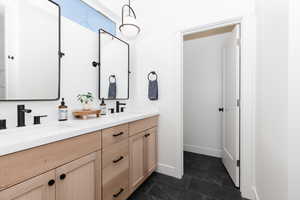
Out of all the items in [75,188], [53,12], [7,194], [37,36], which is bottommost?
[75,188]

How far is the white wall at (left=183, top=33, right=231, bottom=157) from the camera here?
8.46ft

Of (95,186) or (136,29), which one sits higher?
(136,29)

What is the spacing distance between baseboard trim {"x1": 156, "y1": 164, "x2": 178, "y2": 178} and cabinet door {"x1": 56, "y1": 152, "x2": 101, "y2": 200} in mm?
1110

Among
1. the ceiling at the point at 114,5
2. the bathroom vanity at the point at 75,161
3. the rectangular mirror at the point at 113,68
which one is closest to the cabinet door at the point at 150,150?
the bathroom vanity at the point at 75,161

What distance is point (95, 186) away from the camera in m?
1.06

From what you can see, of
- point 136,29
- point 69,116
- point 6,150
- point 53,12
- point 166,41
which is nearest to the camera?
point 6,150

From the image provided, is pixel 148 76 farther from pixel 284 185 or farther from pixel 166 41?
pixel 284 185

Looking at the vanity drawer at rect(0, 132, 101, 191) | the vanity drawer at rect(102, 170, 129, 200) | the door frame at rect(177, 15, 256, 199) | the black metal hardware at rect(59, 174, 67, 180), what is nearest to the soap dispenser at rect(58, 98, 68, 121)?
the vanity drawer at rect(0, 132, 101, 191)

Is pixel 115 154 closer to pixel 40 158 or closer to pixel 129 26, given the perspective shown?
pixel 40 158

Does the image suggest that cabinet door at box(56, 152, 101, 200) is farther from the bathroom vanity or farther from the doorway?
the doorway

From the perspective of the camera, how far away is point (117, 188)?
126cm

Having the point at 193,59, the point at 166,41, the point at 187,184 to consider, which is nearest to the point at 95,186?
the point at 187,184

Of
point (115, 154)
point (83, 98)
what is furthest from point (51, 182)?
point (83, 98)

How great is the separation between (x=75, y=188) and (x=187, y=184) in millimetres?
1385
